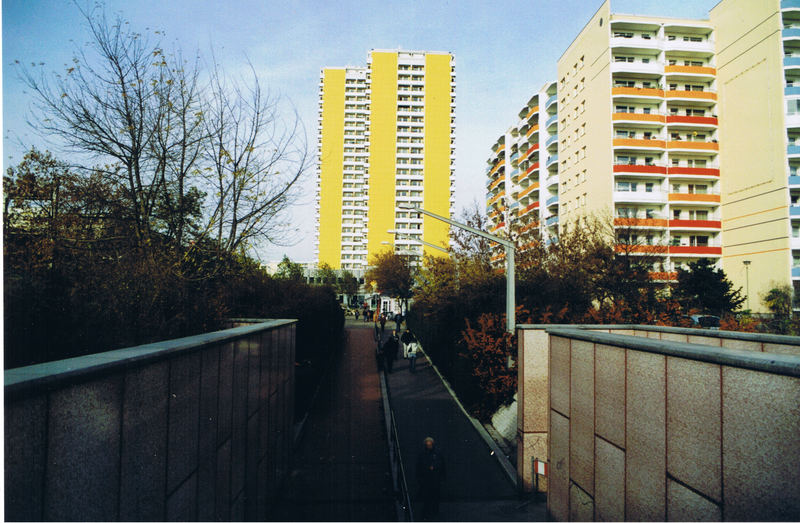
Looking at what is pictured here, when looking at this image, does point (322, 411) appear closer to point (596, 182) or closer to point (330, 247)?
point (596, 182)

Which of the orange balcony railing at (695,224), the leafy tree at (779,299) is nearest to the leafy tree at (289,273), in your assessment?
the leafy tree at (779,299)

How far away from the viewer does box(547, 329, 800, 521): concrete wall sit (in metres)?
3.14

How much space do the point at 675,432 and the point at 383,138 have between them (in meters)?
90.9

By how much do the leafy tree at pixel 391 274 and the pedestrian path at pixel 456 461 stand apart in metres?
46.6

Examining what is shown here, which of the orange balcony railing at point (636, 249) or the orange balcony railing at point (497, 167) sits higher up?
the orange balcony railing at point (497, 167)

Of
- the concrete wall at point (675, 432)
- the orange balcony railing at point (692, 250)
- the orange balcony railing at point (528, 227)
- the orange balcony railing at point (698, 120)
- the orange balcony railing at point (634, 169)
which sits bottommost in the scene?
the concrete wall at point (675, 432)

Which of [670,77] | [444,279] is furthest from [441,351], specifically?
[670,77]

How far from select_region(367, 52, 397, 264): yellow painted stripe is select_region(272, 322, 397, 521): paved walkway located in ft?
243

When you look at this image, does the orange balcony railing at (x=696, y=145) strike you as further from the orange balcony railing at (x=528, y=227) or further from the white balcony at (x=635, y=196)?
the orange balcony railing at (x=528, y=227)

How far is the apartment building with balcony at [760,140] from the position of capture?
36688 mm

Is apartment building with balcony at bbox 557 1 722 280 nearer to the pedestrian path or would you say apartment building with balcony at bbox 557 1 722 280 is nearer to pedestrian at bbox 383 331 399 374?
pedestrian at bbox 383 331 399 374

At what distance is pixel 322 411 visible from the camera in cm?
1512

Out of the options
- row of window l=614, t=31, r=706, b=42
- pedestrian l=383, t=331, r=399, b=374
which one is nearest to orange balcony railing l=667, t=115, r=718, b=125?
row of window l=614, t=31, r=706, b=42

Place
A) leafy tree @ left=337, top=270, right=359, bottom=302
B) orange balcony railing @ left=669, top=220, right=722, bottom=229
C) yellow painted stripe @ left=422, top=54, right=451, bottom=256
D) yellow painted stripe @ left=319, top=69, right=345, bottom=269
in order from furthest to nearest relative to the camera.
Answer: yellow painted stripe @ left=319, top=69, right=345, bottom=269 < yellow painted stripe @ left=422, top=54, right=451, bottom=256 < leafy tree @ left=337, top=270, right=359, bottom=302 < orange balcony railing @ left=669, top=220, right=722, bottom=229
